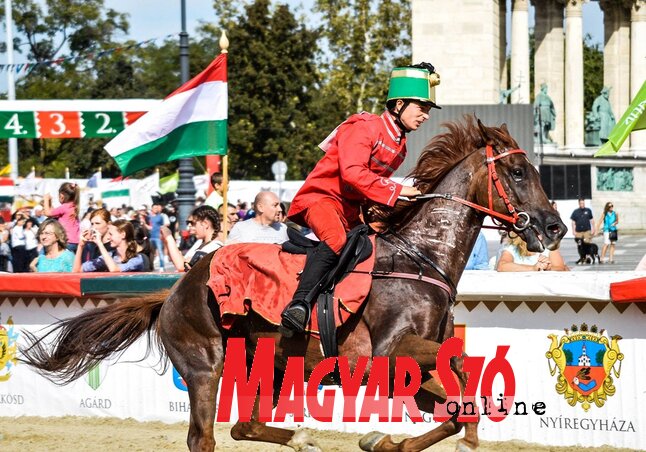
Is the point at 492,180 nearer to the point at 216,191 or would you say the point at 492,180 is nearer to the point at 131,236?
the point at 131,236

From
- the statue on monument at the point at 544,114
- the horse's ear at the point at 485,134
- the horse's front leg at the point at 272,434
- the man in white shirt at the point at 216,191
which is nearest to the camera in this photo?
the horse's ear at the point at 485,134

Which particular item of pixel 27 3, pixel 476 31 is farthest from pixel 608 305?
pixel 27 3

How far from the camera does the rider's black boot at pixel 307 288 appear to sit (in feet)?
25.0

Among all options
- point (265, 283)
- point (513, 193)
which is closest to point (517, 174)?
point (513, 193)

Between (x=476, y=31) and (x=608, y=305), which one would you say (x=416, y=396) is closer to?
(x=608, y=305)

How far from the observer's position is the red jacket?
7605mm

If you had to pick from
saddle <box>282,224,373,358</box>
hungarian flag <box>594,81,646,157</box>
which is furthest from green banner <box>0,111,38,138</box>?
saddle <box>282,224,373,358</box>

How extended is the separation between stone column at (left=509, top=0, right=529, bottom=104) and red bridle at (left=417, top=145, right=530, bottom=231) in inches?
1905

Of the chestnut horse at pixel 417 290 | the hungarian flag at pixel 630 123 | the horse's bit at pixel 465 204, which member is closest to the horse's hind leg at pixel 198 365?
the chestnut horse at pixel 417 290

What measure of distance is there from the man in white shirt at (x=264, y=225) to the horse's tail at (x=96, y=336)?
197 cm

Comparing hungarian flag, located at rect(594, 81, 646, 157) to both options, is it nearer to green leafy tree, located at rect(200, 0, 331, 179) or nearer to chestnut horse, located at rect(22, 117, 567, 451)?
chestnut horse, located at rect(22, 117, 567, 451)

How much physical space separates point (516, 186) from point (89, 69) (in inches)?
3089

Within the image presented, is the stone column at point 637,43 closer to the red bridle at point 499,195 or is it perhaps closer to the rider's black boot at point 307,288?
the red bridle at point 499,195

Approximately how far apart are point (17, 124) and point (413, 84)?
10.3m
